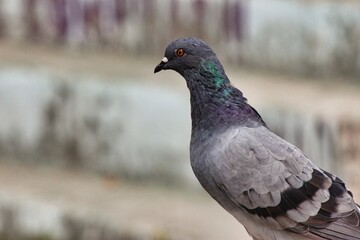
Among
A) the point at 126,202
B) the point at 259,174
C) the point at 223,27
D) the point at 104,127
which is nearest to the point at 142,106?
the point at 104,127

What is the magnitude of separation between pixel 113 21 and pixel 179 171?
5.64 ft

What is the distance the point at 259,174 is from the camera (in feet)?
15.0

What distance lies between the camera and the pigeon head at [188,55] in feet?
15.0

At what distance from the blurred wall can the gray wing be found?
14.5ft

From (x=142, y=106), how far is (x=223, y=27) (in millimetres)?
1126

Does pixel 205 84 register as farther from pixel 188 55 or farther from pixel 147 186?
pixel 147 186

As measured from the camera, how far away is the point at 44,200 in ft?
28.2

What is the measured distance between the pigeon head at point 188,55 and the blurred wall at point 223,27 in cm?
434

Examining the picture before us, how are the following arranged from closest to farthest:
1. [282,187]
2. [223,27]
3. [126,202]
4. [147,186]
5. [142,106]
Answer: [282,187], [126,202], [142,106], [147,186], [223,27]

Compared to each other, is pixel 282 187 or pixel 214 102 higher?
pixel 214 102

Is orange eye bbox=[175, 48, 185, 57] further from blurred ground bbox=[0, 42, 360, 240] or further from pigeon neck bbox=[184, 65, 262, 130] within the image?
blurred ground bbox=[0, 42, 360, 240]

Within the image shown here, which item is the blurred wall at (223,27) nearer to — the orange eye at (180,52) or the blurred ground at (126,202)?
the blurred ground at (126,202)

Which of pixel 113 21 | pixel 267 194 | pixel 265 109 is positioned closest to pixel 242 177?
pixel 267 194

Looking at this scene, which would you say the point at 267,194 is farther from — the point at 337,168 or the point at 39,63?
the point at 39,63
